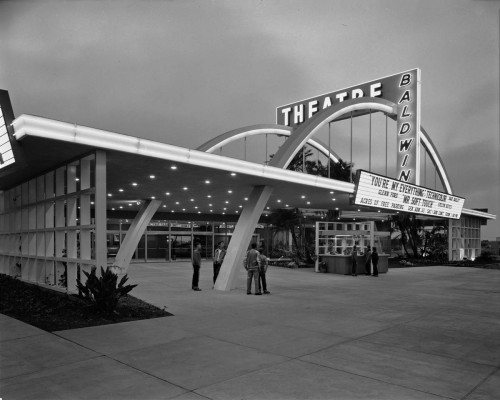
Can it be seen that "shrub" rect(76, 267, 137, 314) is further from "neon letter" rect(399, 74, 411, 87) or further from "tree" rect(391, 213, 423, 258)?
"tree" rect(391, 213, 423, 258)

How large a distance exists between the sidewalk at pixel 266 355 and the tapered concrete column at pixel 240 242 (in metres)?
3.37

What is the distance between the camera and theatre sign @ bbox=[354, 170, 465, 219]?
20.0 m

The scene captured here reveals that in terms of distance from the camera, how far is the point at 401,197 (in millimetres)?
23922

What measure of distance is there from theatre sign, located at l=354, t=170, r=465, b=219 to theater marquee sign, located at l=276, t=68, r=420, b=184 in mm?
1798

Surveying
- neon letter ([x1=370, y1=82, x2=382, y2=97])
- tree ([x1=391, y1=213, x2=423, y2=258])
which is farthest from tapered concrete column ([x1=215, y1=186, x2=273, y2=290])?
tree ([x1=391, y1=213, x2=423, y2=258])

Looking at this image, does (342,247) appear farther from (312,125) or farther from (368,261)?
(312,125)

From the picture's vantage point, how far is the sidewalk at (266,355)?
5.17 metres

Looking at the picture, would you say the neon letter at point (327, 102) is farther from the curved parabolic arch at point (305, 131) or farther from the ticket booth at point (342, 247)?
the ticket booth at point (342, 247)

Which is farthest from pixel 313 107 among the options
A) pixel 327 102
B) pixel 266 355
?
pixel 266 355

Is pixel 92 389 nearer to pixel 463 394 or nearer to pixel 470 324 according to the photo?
pixel 463 394

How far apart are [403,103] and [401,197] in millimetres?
8344

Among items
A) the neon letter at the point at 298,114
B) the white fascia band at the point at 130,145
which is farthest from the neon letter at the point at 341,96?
the white fascia band at the point at 130,145

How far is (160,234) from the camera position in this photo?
34906mm

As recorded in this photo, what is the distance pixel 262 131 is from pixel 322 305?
16.9m
